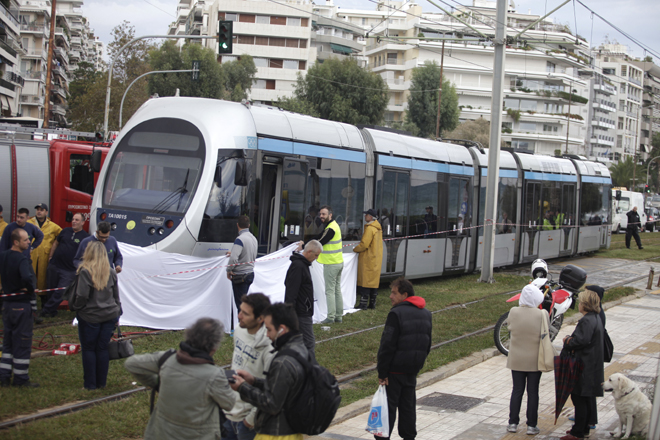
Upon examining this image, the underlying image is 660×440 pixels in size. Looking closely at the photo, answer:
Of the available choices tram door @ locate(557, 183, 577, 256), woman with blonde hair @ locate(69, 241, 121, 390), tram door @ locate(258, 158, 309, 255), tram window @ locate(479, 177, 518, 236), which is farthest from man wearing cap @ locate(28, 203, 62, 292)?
tram door @ locate(557, 183, 577, 256)

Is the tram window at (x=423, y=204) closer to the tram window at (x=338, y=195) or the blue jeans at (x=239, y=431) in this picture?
the tram window at (x=338, y=195)

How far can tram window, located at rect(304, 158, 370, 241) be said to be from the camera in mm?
12688

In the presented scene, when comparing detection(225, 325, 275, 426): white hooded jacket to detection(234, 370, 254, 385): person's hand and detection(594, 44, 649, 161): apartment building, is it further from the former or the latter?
detection(594, 44, 649, 161): apartment building

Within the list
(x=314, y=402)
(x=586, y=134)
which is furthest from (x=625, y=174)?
(x=314, y=402)

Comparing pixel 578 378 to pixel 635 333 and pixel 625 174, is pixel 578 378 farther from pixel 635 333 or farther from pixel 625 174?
pixel 625 174

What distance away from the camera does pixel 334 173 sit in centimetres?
1330

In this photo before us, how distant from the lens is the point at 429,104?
225 ft

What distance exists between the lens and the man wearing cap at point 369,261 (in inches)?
500

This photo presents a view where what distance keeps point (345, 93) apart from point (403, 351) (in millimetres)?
55280

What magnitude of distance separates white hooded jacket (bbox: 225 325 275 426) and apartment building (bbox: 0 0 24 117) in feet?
179

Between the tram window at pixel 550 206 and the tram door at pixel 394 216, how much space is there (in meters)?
8.33

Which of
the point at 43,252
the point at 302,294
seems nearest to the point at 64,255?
the point at 43,252

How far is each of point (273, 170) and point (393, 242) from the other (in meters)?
4.10

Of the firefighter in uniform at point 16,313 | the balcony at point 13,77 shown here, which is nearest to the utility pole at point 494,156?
the firefighter in uniform at point 16,313
